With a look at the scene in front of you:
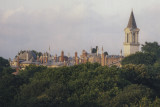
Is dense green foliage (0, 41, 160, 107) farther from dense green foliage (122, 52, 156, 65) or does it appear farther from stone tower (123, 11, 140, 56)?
stone tower (123, 11, 140, 56)

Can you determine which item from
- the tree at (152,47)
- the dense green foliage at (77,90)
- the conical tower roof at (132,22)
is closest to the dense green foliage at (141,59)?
the conical tower roof at (132,22)

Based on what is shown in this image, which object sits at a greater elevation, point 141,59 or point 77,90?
point 141,59

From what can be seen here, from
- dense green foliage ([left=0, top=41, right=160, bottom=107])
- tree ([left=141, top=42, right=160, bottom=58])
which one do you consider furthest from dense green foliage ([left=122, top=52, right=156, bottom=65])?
dense green foliage ([left=0, top=41, right=160, bottom=107])

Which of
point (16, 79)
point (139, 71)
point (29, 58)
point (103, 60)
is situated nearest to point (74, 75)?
point (16, 79)

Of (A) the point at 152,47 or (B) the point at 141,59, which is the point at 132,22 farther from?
(B) the point at 141,59

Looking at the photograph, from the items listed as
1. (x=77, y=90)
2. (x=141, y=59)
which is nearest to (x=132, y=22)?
(x=141, y=59)

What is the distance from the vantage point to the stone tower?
513 ft

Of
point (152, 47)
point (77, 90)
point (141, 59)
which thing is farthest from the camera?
point (152, 47)

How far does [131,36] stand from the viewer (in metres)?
157

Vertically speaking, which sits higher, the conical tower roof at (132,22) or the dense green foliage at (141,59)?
the conical tower roof at (132,22)

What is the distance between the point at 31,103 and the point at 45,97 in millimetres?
3114

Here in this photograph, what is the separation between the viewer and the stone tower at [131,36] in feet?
513

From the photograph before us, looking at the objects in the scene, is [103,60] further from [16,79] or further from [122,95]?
[122,95]

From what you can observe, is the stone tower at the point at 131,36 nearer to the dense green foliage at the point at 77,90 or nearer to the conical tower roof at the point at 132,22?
the conical tower roof at the point at 132,22
